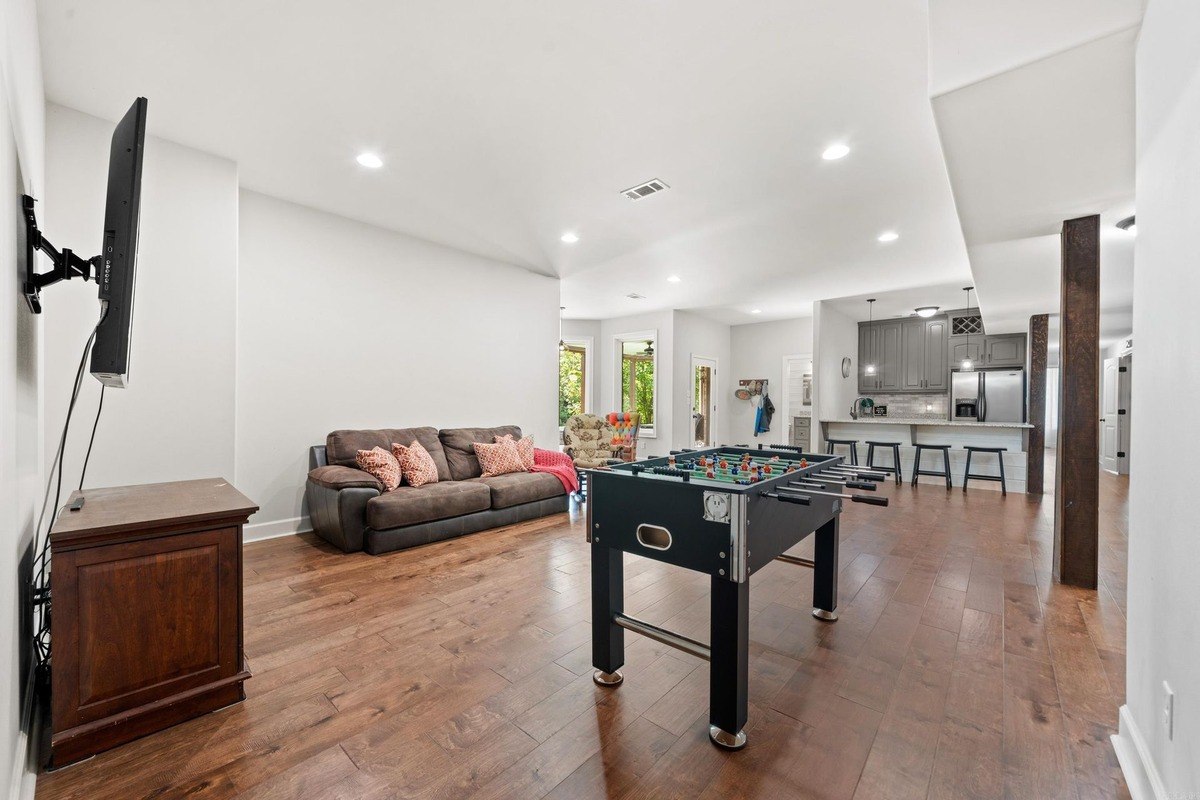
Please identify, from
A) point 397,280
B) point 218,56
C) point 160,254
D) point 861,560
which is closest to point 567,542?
point 861,560

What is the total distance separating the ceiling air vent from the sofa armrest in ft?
9.73

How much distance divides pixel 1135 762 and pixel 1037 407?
6.54 m

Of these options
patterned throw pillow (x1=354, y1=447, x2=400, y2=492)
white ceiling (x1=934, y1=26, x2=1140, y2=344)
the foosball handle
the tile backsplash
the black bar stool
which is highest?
white ceiling (x1=934, y1=26, x2=1140, y2=344)

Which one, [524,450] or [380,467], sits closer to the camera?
[380,467]

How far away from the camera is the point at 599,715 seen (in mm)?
1784

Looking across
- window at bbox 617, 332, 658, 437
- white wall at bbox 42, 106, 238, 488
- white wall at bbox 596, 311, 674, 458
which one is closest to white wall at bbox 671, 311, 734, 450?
white wall at bbox 596, 311, 674, 458

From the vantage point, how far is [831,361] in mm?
7973

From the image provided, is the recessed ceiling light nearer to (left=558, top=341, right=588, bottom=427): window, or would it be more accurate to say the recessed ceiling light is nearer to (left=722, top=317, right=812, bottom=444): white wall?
(left=722, top=317, right=812, bottom=444): white wall

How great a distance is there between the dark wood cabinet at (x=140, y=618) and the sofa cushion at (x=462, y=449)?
2.90 meters

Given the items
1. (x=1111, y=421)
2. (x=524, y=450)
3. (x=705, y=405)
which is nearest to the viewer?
(x=524, y=450)

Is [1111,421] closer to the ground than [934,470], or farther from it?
farther from it

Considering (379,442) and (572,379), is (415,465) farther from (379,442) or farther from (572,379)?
(572,379)

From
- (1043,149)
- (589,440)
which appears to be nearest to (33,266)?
(1043,149)

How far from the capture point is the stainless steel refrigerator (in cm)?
758
